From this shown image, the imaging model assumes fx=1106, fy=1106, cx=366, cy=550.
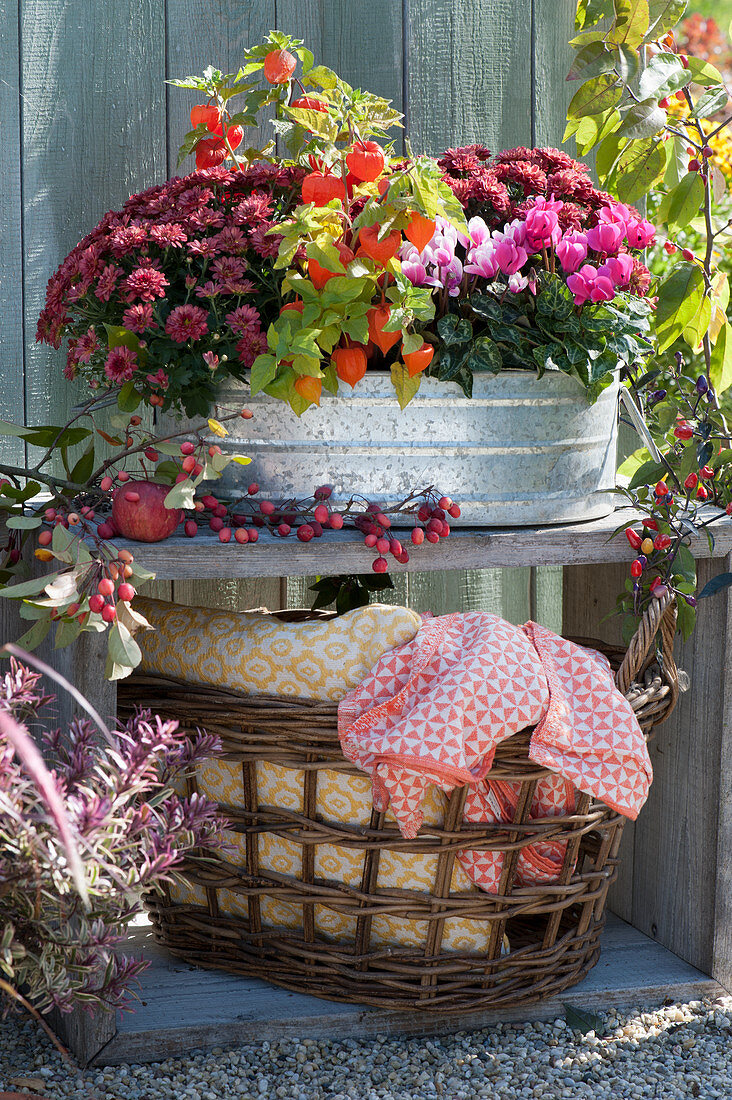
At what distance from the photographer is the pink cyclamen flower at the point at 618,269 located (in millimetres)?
1196

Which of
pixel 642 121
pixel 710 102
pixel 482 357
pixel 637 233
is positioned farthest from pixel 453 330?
pixel 710 102

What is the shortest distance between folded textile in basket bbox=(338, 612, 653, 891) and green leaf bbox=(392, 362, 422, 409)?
25 centimetres

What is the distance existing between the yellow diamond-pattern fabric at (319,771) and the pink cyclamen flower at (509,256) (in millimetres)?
393

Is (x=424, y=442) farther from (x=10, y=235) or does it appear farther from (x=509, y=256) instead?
(x=10, y=235)

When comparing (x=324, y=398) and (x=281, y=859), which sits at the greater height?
(x=324, y=398)

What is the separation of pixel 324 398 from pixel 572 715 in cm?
44

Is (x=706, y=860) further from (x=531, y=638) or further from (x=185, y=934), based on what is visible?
(x=185, y=934)

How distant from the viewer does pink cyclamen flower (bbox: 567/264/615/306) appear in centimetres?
119

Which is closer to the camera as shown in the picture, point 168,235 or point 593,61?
point 168,235

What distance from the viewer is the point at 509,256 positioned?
1.19m

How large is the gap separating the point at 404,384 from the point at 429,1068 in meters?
0.77

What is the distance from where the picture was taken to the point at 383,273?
1161 millimetres

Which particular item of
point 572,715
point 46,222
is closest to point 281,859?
point 572,715

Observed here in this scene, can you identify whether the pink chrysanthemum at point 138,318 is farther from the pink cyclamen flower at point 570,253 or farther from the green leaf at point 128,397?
the pink cyclamen flower at point 570,253
